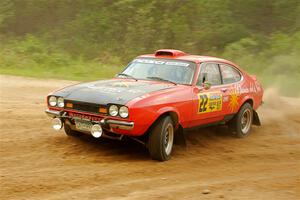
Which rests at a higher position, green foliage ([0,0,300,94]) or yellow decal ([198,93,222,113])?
green foliage ([0,0,300,94])

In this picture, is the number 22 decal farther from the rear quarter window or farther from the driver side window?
the rear quarter window

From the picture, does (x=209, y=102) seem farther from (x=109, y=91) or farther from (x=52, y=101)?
(x=52, y=101)

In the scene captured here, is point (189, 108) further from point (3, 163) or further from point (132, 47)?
point (132, 47)

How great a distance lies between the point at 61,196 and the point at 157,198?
102 centimetres

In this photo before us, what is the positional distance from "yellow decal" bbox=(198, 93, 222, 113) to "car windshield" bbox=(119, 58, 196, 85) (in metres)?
0.34

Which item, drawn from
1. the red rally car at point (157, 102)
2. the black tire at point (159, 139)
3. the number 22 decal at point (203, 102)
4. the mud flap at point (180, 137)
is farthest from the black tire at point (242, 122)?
the black tire at point (159, 139)

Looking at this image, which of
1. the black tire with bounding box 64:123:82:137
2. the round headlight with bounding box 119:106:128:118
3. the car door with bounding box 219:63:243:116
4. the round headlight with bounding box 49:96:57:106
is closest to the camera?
the round headlight with bounding box 119:106:128:118

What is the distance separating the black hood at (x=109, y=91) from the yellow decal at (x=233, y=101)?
1.60m

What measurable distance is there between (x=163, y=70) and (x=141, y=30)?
19782 mm

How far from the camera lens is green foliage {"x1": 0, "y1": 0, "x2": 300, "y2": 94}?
2364cm

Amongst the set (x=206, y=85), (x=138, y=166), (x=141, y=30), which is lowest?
(x=138, y=166)

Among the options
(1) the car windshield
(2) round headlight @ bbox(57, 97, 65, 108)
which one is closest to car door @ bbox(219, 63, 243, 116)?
(1) the car windshield

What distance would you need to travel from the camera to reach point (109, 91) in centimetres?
709

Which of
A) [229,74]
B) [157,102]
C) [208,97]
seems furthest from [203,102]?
[229,74]
